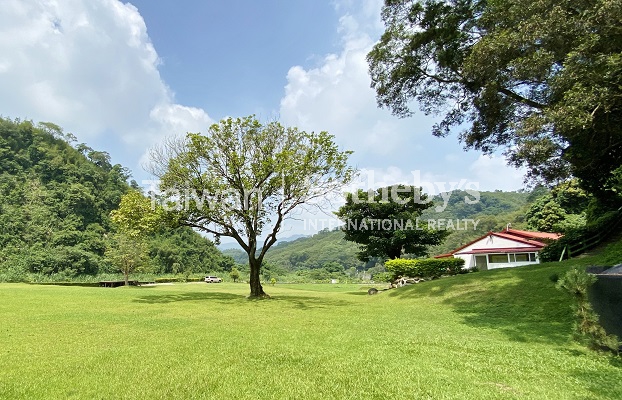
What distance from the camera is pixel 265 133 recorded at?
17.9m

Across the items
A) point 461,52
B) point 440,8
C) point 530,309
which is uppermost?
point 440,8

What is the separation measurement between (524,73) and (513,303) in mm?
6521

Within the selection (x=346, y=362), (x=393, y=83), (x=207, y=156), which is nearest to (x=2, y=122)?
(x=207, y=156)

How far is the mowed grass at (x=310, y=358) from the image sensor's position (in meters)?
3.91

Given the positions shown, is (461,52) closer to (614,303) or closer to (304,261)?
(614,303)

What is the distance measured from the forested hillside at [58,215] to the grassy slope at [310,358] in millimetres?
41297

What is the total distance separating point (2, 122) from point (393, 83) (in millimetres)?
91532

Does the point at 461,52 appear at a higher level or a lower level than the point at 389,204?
higher

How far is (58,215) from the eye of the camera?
192 feet

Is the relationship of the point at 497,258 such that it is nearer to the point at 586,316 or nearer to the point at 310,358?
the point at 586,316

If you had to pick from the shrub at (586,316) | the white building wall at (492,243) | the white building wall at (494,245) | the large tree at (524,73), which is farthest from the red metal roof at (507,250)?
the shrub at (586,316)

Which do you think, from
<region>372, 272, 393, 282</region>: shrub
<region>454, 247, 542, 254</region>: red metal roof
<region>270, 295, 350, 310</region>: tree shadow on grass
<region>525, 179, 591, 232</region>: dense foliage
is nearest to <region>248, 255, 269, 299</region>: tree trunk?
<region>270, 295, 350, 310</region>: tree shadow on grass

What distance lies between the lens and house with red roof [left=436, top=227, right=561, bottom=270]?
1339 inches

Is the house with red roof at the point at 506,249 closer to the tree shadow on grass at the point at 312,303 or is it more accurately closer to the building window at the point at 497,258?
the building window at the point at 497,258
